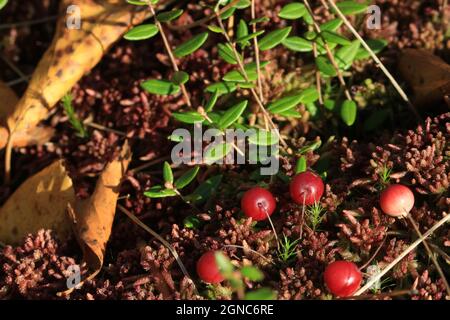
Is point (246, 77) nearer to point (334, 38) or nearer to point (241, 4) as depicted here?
point (241, 4)

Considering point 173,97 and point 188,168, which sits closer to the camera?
point 188,168

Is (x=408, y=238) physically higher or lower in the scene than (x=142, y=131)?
lower

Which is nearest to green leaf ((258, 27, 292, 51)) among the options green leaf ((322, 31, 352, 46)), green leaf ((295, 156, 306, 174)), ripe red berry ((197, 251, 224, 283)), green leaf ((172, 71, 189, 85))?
green leaf ((322, 31, 352, 46))

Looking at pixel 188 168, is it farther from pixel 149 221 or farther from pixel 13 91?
pixel 13 91

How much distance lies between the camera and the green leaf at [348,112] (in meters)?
4.25

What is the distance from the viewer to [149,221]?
167 inches

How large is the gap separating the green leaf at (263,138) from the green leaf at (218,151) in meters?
0.15

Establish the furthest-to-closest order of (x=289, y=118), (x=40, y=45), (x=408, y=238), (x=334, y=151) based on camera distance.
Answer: (x=40, y=45), (x=289, y=118), (x=334, y=151), (x=408, y=238)

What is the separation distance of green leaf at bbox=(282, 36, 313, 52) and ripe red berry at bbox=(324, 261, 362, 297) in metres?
1.63

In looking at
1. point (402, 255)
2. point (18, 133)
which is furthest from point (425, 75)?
point (18, 133)

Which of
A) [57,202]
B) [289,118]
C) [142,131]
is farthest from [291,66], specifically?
[57,202]

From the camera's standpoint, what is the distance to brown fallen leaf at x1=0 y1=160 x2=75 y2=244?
416cm

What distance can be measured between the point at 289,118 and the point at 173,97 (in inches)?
32.0

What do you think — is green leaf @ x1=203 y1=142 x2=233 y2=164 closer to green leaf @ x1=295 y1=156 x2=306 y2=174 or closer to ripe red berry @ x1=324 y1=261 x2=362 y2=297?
green leaf @ x1=295 y1=156 x2=306 y2=174
